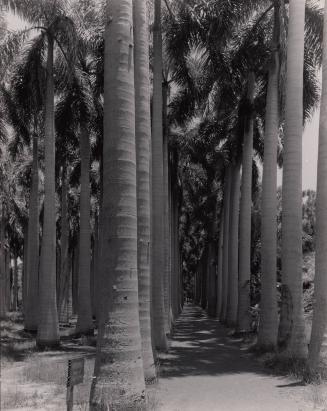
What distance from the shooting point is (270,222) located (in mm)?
18406

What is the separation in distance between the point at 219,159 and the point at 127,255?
2294 centimetres

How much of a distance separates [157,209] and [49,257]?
4.71 m

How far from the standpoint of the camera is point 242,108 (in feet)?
80.0

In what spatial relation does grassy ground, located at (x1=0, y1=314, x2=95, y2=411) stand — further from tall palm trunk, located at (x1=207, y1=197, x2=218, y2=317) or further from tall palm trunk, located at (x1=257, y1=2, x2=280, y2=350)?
tall palm trunk, located at (x1=207, y1=197, x2=218, y2=317)

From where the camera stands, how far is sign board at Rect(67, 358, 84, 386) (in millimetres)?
6223

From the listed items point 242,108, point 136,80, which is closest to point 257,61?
point 242,108

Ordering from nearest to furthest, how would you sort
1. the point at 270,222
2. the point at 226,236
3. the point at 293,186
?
the point at 293,186, the point at 270,222, the point at 226,236

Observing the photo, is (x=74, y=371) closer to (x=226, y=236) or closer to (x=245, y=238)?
(x=245, y=238)

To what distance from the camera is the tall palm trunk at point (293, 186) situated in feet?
49.5

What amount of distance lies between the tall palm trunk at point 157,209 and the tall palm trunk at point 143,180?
4.23 m

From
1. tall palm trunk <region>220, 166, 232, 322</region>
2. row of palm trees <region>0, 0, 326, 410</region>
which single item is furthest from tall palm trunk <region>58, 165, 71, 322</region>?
tall palm trunk <region>220, 166, 232, 322</region>

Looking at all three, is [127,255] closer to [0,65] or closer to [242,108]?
[0,65]

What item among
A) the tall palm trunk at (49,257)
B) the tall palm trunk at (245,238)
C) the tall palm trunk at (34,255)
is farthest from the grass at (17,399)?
the tall palm trunk at (34,255)

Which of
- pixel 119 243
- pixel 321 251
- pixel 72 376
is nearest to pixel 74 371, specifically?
pixel 72 376
